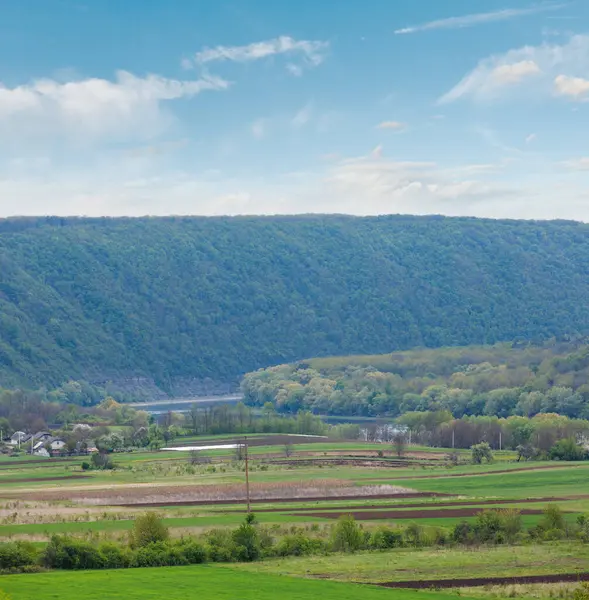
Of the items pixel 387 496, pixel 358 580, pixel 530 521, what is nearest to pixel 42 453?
pixel 387 496

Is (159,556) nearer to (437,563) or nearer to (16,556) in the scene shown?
(16,556)

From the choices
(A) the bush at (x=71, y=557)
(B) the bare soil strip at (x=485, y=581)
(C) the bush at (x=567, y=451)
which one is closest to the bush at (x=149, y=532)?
(A) the bush at (x=71, y=557)

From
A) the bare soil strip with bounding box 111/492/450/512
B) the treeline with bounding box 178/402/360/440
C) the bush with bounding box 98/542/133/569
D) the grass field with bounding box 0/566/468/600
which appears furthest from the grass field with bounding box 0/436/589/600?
the treeline with bounding box 178/402/360/440

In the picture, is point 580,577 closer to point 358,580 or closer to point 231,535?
point 358,580

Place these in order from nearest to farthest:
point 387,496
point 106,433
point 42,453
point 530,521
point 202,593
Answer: point 202,593 < point 530,521 < point 387,496 < point 42,453 < point 106,433

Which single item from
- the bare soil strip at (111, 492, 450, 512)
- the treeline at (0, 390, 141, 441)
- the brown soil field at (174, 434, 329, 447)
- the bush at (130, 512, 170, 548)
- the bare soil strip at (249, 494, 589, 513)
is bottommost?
the bare soil strip at (249, 494, 589, 513)

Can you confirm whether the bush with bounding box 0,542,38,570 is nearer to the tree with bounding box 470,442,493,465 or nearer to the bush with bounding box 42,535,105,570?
the bush with bounding box 42,535,105,570
